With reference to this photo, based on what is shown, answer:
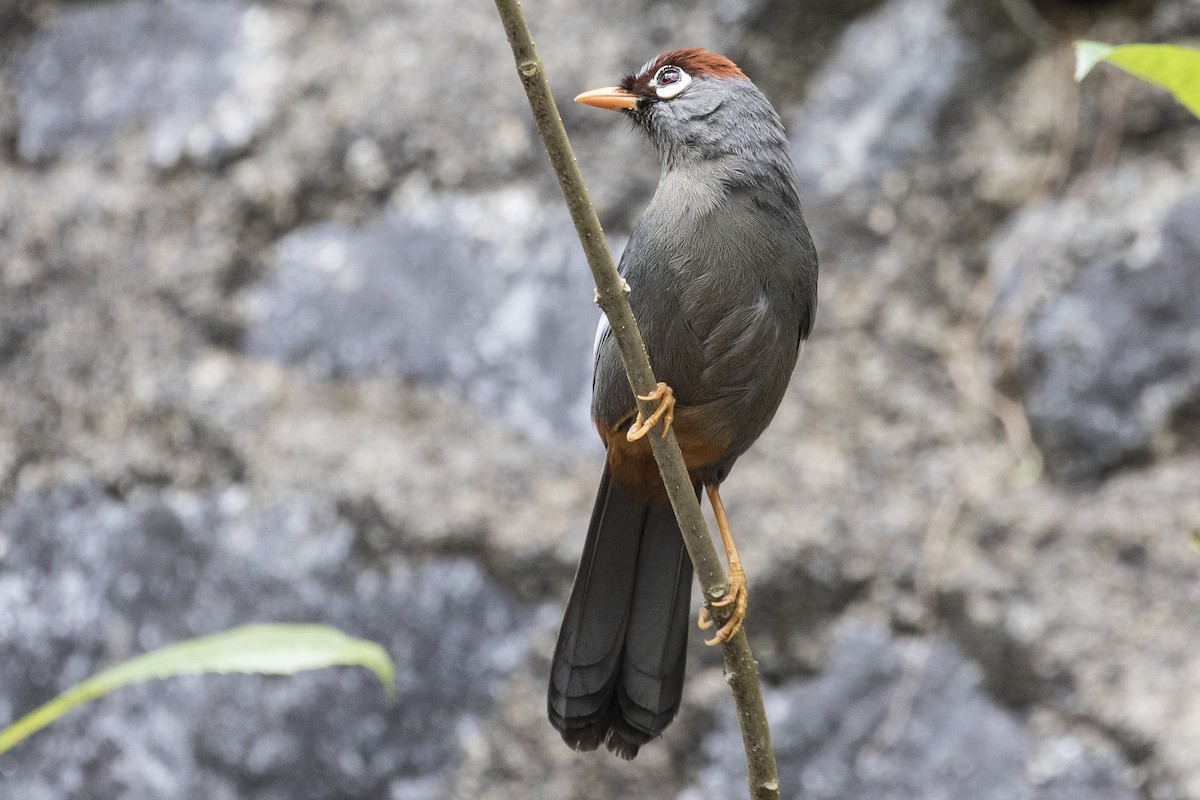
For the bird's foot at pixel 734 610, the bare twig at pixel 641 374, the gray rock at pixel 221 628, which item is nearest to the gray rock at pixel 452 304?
the gray rock at pixel 221 628

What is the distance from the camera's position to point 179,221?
398 centimetres

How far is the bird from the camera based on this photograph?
251 cm

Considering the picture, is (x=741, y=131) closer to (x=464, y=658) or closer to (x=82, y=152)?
(x=464, y=658)

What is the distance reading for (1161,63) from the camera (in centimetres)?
141

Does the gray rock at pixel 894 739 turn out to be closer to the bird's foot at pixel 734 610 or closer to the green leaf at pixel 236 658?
the bird's foot at pixel 734 610

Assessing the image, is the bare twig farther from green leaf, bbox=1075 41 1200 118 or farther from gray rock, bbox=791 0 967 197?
gray rock, bbox=791 0 967 197

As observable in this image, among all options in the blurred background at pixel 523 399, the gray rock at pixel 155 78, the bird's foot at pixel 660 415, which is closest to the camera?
the bird's foot at pixel 660 415

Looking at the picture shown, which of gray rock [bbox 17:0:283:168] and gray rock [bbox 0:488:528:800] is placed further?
gray rock [bbox 17:0:283:168]

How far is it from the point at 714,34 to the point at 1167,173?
4.82 ft

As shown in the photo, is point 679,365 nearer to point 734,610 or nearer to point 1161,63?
point 734,610

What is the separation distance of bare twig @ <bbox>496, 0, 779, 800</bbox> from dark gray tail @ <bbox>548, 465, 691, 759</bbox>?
0.46m

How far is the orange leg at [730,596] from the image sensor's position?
2167mm

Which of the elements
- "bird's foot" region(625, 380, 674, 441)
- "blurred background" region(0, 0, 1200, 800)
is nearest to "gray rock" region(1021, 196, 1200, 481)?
"blurred background" region(0, 0, 1200, 800)

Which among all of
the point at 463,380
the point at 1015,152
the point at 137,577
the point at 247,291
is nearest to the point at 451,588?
the point at 463,380
